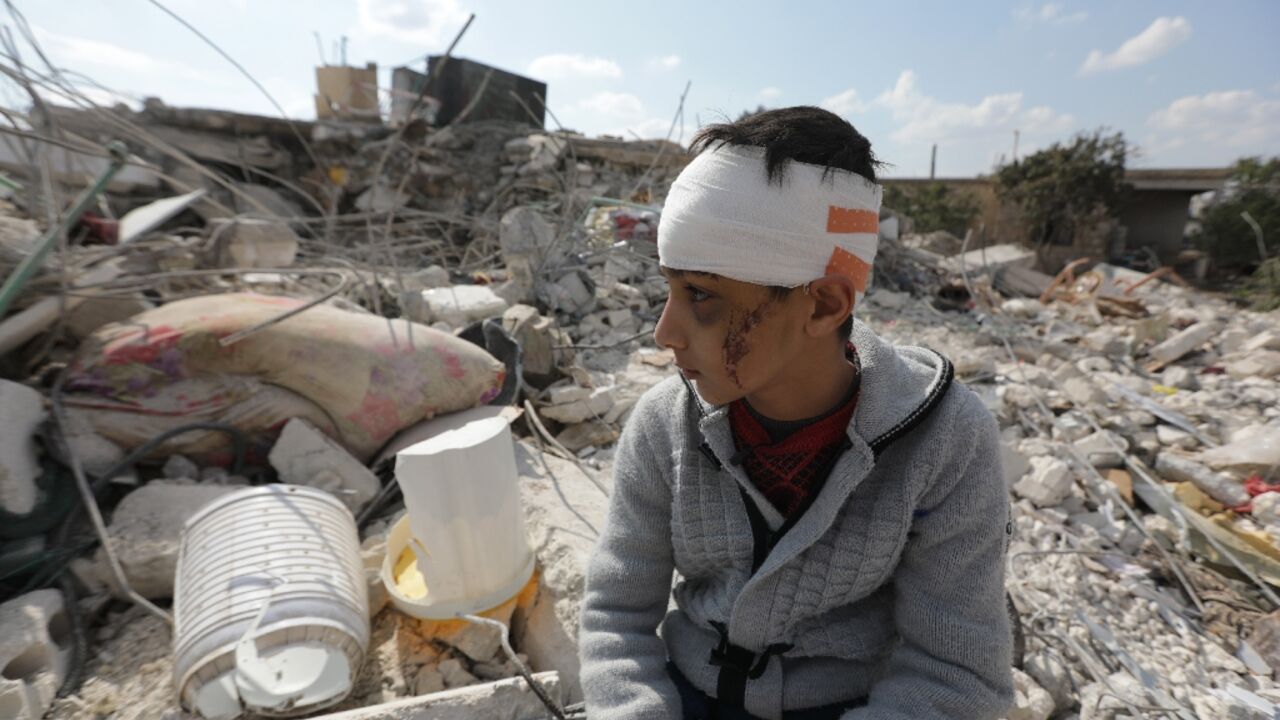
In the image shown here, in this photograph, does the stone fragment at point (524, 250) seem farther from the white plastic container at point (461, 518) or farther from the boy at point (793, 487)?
the boy at point (793, 487)

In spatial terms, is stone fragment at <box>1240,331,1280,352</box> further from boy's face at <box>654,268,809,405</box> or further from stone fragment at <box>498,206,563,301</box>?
boy's face at <box>654,268,809,405</box>

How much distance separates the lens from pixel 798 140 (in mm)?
915

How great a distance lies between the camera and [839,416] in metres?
1.12

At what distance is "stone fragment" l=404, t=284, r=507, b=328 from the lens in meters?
3.87

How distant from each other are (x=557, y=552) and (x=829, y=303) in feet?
4.61

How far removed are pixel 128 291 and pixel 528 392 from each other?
1.75m

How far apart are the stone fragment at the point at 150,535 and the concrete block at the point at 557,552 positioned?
1.06 metres

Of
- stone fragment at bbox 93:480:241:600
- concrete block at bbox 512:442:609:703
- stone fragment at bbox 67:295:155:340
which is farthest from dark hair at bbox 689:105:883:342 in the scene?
stone fragment at bbox 67:295:155:340

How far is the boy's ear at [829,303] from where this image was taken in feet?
3.17

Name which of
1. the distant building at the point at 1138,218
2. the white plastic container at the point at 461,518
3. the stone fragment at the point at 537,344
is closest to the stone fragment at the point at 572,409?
the stone fragment at the point at 537,344

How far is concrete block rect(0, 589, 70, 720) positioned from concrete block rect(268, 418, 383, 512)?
72 centimetres

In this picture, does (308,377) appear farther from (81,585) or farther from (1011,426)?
(1011,426)

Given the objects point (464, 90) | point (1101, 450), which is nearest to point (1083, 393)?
point (1101, 450)

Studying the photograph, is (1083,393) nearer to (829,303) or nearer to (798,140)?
(829,303)
